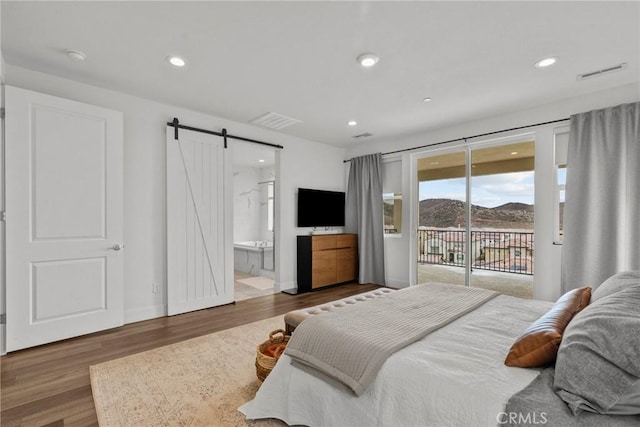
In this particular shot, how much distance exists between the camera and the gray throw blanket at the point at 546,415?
3.21 ft

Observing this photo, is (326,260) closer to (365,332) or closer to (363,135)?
(363,135)

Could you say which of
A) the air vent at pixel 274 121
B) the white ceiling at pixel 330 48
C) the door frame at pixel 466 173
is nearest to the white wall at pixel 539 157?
the door frame at pixel 466 173

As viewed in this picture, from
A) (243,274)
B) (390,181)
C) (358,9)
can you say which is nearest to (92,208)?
(358,9)

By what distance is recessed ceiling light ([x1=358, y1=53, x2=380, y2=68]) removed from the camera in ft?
8.45

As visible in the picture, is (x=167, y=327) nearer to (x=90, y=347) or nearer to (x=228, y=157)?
(x=90, y=347)

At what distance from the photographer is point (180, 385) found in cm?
214

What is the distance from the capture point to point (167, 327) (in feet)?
10.9

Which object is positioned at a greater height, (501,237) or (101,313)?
(501,237)

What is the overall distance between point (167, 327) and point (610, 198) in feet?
16.0

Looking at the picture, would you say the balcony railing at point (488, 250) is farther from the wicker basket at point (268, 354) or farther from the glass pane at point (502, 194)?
the wicker basket at point (268, 354)

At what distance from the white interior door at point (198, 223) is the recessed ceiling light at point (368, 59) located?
235cm

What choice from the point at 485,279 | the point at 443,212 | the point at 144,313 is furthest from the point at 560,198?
the point at 144,313

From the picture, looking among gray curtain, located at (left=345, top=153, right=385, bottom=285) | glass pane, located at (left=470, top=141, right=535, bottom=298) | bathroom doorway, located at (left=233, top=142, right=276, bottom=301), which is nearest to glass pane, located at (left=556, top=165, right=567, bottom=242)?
glass pane, located at (left=470, top=141, right=535, bottom=298)

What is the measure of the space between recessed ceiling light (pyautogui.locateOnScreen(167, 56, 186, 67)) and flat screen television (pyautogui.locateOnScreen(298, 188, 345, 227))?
278 cm
